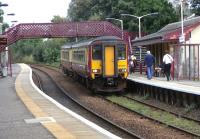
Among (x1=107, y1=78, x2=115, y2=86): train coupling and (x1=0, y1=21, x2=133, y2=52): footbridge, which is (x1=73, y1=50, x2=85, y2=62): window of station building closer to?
(x1=107, y1=78, x2=115, y2=86): train coupling

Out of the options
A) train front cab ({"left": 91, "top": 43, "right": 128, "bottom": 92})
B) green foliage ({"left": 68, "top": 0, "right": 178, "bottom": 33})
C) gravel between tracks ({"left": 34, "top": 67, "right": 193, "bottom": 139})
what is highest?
green foliage ({"left": 68, "top": 0, "right": 178, "bottom": 33})

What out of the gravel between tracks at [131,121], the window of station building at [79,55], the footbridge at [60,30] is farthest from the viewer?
the footbridge at [60,30]

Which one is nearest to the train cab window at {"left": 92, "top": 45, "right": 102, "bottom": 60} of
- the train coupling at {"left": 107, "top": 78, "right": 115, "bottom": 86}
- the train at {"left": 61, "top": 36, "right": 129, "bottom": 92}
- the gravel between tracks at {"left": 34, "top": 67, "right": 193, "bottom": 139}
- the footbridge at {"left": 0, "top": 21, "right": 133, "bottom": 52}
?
the train at {"left": 61, "top": 36, "right": 129, "bottom": 92}

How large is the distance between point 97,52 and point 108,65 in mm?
952

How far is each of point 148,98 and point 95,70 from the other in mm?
3539

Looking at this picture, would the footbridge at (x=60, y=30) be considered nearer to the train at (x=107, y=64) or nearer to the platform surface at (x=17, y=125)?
the train at (x=107, y=64)

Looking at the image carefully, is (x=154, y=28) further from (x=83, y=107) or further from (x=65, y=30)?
(x=83, y=107)

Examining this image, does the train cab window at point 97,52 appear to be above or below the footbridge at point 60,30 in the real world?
below

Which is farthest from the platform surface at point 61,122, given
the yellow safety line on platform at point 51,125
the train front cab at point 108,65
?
the train front cab at point 108,65

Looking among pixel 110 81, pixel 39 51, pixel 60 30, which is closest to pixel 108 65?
pixel 110 81

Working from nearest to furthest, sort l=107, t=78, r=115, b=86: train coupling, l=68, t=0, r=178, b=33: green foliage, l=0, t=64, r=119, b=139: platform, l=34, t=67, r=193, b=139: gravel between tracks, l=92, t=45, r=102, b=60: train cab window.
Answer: l=0, t=64, r=119, b=139: platform, l=34, t=67, r=193, b=139: gravel between tracks, l=107, t=78, r=115, b=86: train coupling, l=92, t=45, r=102, b=60: train cab window, l=68, t=0, r=178, b=33: green foliage

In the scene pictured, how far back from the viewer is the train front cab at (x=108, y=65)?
97.2 ft

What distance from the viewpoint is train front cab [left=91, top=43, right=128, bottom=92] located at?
2964 centimetres

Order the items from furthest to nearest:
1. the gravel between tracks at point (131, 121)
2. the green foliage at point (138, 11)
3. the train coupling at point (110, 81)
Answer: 1. the green foliage at point (138, 11)
2. the train coupling at point (110, 81)
3. the gravel between tracks at point (131, 121)
